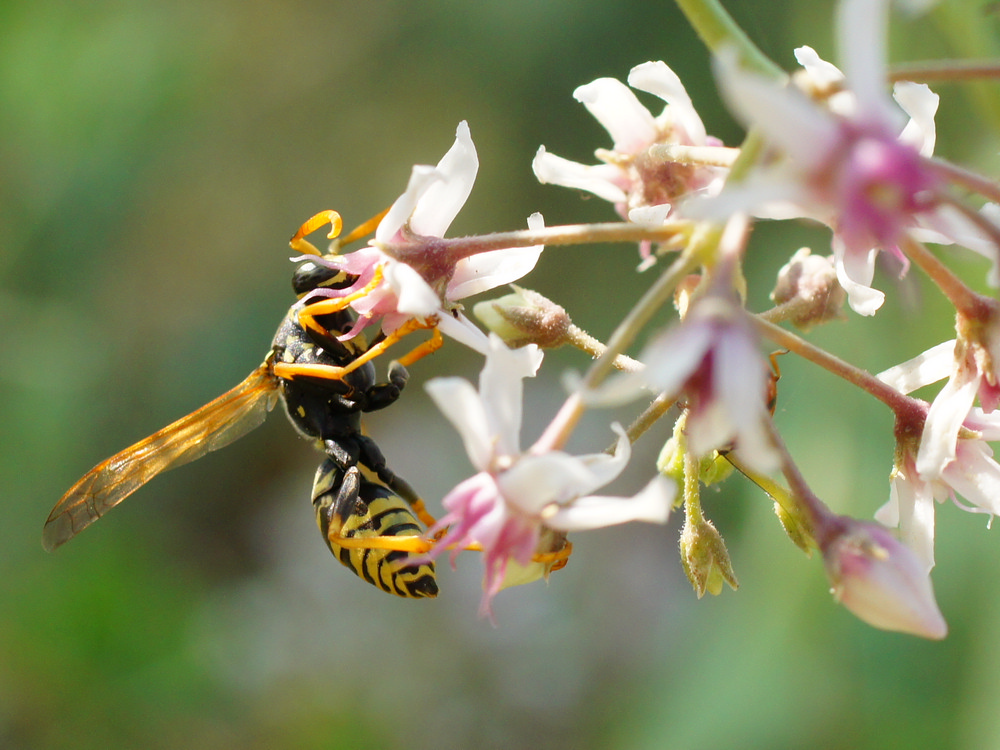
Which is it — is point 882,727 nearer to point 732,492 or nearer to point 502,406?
point 732,492

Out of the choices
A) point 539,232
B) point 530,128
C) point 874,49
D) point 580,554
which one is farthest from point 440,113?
point 874,49

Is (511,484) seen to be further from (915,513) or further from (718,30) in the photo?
(915,513)

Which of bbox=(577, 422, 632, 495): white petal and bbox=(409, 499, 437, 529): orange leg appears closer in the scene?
bbox=(577, 422, 632, 495): white petal

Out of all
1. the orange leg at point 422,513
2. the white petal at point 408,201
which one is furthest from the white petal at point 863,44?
the orange leg at point 422,513

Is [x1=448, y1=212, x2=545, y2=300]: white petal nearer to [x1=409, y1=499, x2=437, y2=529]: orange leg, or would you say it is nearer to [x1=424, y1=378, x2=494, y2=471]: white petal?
[x1=424, y1=378, x2=494, y2=471]: white petal

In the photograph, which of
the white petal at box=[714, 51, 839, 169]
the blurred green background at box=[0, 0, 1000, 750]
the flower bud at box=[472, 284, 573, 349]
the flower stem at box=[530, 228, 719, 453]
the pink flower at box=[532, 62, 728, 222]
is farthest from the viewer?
the blurred green background at box=[0, 0, 1000, 750]

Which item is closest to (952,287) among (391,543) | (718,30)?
(718,30)

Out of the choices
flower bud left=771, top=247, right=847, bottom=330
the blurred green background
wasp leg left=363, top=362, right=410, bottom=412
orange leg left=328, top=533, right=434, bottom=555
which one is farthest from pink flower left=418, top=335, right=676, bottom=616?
the blurred green background

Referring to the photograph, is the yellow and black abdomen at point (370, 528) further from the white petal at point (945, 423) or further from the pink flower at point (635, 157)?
the white petal at point (945, 423)
